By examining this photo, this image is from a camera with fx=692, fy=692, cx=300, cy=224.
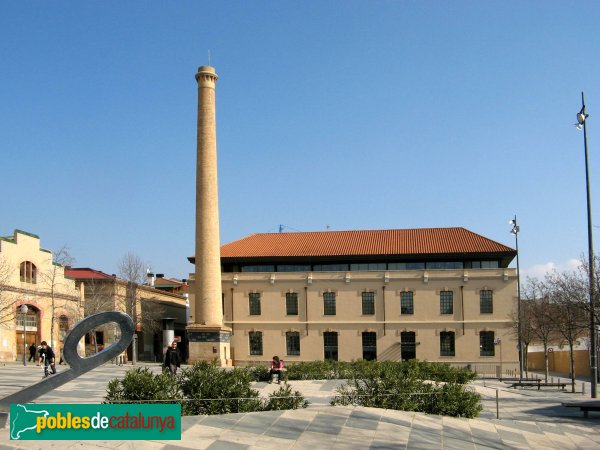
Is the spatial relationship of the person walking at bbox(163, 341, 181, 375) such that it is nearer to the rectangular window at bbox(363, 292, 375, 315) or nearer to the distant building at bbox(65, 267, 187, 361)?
the distant building at bbox(65, 267, 187, 361)

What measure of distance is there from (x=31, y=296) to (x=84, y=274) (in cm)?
1046

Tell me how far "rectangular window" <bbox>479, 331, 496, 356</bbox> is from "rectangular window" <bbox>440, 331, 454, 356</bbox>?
2.07 meters

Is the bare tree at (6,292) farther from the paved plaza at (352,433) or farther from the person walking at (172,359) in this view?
the paved plaza at (352,433)

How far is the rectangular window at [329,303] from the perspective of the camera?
52188mm

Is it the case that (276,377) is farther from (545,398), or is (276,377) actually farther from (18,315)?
(18,315)

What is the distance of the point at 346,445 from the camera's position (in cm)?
1295

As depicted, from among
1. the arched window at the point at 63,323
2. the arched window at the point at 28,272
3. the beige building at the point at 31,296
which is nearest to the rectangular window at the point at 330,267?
the beige building at the point at 31,296

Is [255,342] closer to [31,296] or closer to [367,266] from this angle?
[367,266]

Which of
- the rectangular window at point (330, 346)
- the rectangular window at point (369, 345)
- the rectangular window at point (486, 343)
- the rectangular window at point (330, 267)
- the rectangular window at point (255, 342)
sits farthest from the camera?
the rectangular window at point (330, 267)

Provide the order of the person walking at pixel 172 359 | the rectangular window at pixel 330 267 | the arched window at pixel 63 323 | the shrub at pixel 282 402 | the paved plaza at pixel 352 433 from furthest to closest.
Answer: the rectangular window at pixel 330 267 < the arched window at pixel 63 323 < the person walking at pixel 172 359 < the shrub at pixel 282 402 < the paved plaza at pixel 352 433

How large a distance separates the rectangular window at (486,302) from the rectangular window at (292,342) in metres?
13.8

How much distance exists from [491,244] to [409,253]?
6.37 m

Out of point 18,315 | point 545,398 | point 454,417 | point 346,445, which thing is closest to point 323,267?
point 18,315

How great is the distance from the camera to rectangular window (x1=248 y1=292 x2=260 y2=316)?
5294 centimetres
